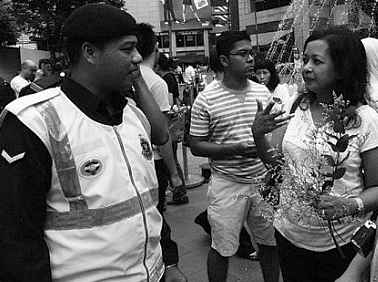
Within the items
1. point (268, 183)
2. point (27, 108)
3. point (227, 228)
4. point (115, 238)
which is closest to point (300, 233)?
point (268, 183)

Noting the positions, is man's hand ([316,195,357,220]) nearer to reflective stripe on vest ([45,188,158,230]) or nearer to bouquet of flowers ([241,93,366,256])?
bouquet of flowers ([241,93,366,256])

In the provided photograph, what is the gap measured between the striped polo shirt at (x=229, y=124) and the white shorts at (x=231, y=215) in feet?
0.24

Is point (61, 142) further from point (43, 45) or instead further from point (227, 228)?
point (43, 45)

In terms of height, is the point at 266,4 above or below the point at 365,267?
above

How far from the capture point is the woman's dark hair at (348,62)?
2.05 metres

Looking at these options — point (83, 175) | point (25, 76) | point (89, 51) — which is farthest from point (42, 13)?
point (83, 175)

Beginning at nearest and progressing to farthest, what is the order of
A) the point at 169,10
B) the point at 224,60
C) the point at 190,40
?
1. the point at 224,60
2. the point at 169,10
3. the point at 190,40

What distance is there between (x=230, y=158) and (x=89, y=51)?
1605 mm

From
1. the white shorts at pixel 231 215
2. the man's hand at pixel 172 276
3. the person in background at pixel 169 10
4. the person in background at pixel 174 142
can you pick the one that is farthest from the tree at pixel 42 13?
the man's hand at pixel 172 276

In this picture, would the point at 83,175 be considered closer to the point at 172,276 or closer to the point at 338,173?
the point at 172,276

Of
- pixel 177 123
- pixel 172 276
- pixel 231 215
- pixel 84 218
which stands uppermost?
pixel 84 218

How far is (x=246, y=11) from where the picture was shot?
1670 inches

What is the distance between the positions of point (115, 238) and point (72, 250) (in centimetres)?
14

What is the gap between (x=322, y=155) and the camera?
1727mm
